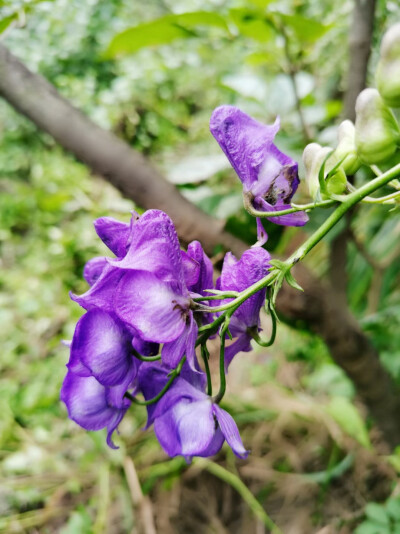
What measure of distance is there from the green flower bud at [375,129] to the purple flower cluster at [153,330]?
8 cm

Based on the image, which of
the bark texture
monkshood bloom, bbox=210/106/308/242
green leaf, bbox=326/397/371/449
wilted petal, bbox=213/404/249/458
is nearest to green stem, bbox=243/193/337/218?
monkshood bloom, bbox=210/106/308/242

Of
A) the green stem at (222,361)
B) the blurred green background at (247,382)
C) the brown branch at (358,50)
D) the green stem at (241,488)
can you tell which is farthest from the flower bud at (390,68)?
the green stem at (241,488)

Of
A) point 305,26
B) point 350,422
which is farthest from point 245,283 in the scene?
point 350,422

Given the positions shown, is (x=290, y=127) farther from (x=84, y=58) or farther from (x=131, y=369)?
(x=84, y=58)

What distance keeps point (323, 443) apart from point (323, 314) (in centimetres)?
51

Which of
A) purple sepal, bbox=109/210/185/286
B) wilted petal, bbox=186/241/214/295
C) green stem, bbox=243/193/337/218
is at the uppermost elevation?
green stem, bbox=243/193/337/218

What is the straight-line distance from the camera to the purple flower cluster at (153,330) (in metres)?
0.26

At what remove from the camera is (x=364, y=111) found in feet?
0.80

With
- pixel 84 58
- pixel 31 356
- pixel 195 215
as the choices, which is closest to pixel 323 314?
pixel 195 215

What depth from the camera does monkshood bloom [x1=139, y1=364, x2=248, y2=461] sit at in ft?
0.93

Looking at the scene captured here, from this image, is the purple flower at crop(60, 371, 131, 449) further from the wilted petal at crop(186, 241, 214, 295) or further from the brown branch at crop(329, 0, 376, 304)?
the brown branch at crop(329, 0, 376, 304)

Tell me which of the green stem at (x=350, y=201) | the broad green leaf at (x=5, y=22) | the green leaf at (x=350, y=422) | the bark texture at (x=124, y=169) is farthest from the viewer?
the green leaf at (x=350, y=422)

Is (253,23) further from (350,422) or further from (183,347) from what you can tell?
(350,422)

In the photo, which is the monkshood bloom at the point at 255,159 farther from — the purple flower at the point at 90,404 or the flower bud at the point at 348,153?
the purple flower at the point at 90,404
